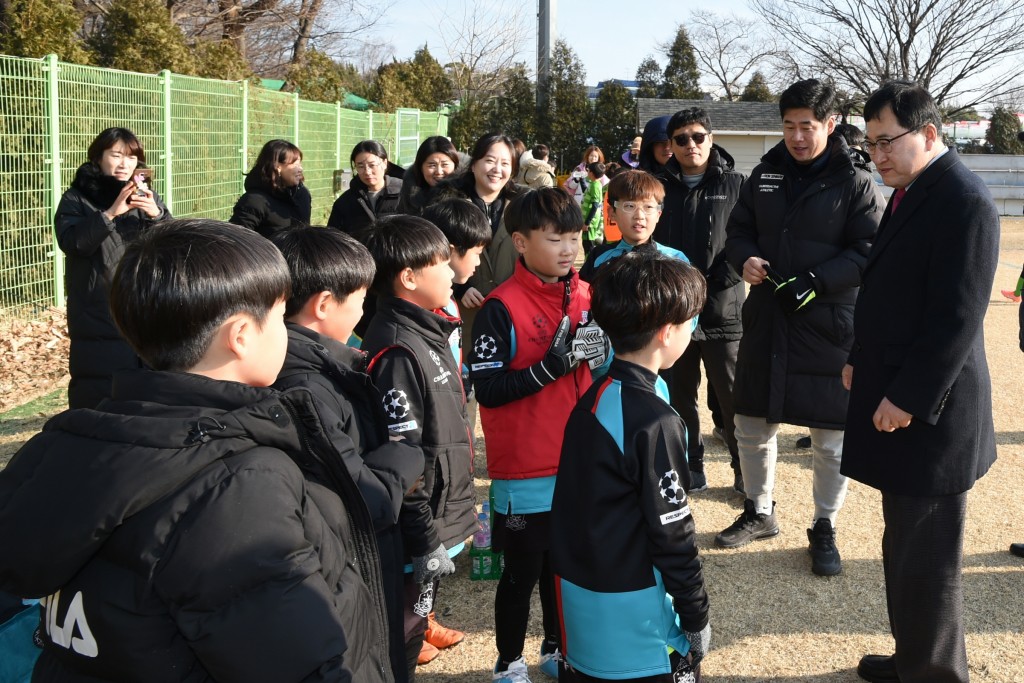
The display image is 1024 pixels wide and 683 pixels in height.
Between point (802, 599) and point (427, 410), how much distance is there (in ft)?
6.92

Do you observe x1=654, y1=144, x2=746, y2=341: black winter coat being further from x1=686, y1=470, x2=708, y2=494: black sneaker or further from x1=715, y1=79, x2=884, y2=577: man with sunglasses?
x1=686, y1=470, x2=708, y2=494: black sneaker

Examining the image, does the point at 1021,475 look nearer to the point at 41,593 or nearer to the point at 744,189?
the point at 744,189

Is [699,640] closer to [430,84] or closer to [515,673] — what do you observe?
[515,673]

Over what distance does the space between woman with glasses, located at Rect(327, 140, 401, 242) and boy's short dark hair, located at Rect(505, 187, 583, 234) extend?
3.21 metres

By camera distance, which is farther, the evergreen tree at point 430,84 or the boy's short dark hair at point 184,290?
the evergreen tree at point 430,84

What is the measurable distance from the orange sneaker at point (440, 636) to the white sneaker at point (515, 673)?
45cm

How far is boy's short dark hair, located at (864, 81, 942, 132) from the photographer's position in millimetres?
2830

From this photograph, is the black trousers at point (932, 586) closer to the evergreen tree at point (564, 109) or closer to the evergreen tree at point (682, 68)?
the evergreen tree at point (564, 109)

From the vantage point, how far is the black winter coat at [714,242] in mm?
4879

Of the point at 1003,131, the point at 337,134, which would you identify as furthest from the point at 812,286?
the point at 1003,131

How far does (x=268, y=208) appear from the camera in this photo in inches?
233

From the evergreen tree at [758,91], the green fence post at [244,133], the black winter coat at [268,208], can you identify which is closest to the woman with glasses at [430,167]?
the black winter coat at [268,208]

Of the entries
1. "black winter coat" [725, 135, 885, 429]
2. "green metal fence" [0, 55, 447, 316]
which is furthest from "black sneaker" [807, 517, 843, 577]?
"green metal fence" [0, 55, 447, 316]

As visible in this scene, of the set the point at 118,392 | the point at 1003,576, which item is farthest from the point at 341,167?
the point at 118,392
